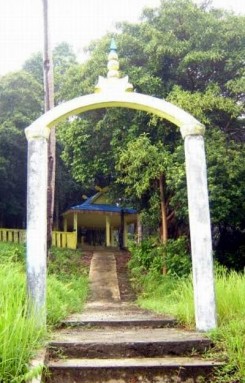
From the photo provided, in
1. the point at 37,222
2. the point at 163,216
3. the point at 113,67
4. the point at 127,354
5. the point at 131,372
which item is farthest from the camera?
the point at 163,216

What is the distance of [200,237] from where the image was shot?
4.66 meters

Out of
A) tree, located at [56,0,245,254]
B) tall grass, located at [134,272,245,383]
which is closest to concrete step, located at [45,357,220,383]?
tall grass, located at [134,272,245,383]

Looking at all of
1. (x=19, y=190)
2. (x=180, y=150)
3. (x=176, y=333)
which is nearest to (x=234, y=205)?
(x=180, y=150)

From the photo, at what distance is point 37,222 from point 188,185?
1.66 meters

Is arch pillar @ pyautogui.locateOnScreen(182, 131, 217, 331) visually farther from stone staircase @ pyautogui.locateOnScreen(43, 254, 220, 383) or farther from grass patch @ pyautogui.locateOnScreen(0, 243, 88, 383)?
grass patch @ pyautogui.locateOnScreen(0, 243, 88, 383)

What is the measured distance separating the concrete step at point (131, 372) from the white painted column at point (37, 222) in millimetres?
740

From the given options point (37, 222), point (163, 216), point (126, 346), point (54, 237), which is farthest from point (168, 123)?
point (126, 346)

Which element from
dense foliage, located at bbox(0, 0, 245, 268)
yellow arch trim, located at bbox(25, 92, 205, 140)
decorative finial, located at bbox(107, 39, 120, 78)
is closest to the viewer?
yellow arch trim, located at bbox(25, 92, 205, 140)

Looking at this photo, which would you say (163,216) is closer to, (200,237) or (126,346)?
(200,237)

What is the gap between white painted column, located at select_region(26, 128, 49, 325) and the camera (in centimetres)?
436

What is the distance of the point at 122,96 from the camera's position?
515 cm

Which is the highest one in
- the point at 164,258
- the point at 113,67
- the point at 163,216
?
the point at 113,67

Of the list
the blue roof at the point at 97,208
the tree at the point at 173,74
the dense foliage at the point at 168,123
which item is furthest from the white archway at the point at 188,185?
the blue roof at the point at 97,208

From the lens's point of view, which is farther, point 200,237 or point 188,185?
point 188,185
